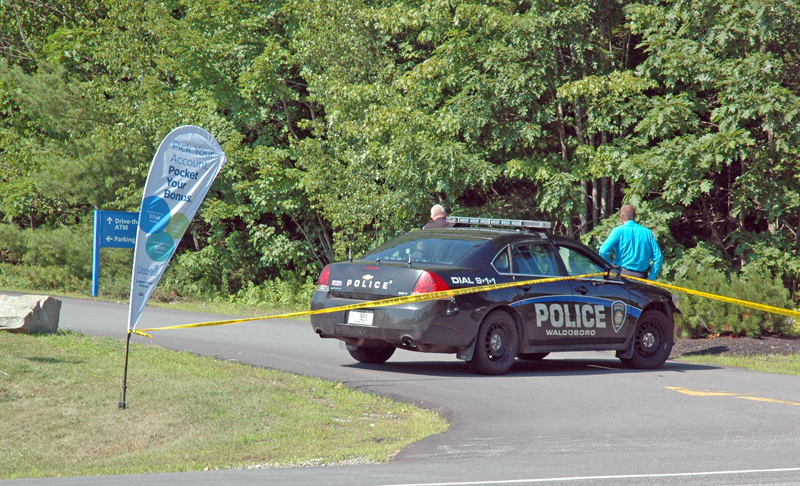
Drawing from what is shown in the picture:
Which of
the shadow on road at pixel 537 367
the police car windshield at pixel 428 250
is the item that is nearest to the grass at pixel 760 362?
the shadow on road at pixel 537 367

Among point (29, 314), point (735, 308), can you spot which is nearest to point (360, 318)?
point (29, 314)

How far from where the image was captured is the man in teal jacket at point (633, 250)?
11930 millimetres

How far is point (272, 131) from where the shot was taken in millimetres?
23906

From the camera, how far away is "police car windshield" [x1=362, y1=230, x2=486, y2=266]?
968cm

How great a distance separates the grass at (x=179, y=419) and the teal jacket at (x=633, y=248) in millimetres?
4843

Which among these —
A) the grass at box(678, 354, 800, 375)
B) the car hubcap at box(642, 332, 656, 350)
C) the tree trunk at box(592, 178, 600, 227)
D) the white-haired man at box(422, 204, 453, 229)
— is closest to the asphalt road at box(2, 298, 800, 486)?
the car hubcap at box(642, 332, 656, 350)

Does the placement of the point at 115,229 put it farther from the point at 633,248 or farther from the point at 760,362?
the point at 760,362

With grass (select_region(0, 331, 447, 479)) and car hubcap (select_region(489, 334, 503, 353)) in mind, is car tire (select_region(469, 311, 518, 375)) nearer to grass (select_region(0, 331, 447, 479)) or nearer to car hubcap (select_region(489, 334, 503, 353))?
car hubcap (select_region(489, 334, 503, 353))

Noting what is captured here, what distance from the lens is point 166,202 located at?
332 inches

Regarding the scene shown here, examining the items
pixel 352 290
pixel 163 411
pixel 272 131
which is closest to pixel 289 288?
pixel 272 131

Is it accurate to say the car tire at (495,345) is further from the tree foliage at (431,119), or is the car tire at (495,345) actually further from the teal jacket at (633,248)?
the tree foliage at (431,119)

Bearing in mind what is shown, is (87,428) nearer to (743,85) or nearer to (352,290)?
(352,290)

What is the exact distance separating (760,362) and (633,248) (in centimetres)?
236

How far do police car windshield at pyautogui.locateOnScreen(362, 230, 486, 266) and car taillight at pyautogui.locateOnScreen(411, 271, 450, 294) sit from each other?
1.40 feet
